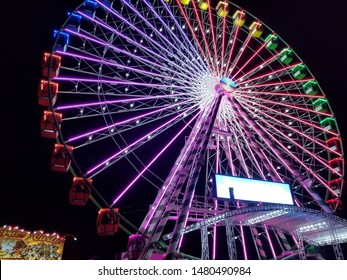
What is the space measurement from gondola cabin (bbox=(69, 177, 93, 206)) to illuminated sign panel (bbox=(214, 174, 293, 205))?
500 cm

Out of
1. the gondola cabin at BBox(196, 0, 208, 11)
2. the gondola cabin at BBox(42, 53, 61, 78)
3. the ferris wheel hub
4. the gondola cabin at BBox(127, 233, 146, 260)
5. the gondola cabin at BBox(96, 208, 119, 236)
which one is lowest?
the gondola cabin at BBox(127, 233, 146, 260)

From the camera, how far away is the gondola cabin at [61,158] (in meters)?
12.9

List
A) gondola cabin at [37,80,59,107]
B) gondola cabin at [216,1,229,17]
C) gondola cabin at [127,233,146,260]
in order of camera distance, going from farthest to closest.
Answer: gondola cabin at [216,1,229,17], gondola cabin at [127,233,146,260], gondola cabin at [37,80,59,107]

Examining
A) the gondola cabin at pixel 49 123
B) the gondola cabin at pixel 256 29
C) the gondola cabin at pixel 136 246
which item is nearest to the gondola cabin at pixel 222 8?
the gondola cabin at pixel 256 29

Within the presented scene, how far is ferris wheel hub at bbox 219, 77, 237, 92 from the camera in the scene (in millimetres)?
17234

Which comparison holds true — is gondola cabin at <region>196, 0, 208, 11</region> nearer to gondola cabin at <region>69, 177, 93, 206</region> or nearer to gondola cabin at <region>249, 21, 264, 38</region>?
gondola cabin at <region>249, 21, 264, 38</region>

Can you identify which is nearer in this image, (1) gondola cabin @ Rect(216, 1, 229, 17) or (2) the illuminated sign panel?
(2) the illuminated sign panel

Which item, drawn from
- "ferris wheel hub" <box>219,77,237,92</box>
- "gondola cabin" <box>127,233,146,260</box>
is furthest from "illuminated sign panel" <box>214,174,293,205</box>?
"ferris wheel hub" <box>219,77,237,92</box>

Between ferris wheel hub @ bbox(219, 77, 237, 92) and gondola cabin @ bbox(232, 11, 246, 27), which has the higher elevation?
gondola cabin @ bbox(232, 11, 246, 27)

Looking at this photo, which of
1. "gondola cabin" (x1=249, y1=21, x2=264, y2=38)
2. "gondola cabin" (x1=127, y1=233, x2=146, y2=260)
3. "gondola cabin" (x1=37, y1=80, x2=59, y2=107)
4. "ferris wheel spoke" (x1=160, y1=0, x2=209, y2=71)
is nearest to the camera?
"gondola cabin" (x1=37, y1=80, x2=59, y2=107)

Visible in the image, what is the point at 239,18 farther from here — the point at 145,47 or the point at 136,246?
the point at 136,246

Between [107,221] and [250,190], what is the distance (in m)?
5.94
